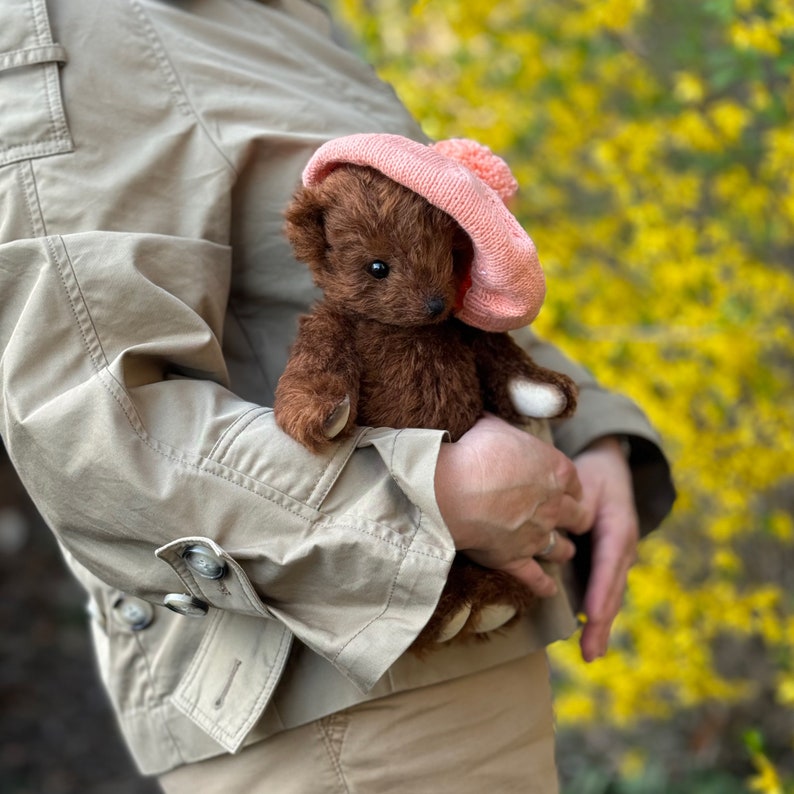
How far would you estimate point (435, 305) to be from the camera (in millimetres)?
1056

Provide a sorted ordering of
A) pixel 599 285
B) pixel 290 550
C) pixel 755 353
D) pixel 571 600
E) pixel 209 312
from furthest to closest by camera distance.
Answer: pixel 599 285
pixel 755 353
pixel 571 600
pixel 209 312
pixel 290 550

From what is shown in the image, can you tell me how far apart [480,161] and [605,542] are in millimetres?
613

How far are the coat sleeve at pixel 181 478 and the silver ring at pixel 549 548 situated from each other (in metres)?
0.25

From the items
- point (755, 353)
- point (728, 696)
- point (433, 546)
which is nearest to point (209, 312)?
point (433, 546)

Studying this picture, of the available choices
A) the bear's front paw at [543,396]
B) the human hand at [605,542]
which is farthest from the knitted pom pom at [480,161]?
the human hand at [605,542]

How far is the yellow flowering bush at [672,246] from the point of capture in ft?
7.84

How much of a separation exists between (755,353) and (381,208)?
1703 millimetres

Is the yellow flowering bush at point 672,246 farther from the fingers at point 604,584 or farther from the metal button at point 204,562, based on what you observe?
the metal button at point 204,562

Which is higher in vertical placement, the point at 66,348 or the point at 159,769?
the point at 66,348

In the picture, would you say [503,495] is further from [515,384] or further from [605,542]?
[605,542]

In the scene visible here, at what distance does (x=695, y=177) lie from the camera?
2.63m

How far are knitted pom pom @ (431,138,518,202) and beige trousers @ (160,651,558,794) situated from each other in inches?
23.9

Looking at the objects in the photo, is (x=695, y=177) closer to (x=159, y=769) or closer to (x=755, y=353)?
(x=755, y=353)

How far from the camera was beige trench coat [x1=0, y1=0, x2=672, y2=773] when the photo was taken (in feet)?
3.42
